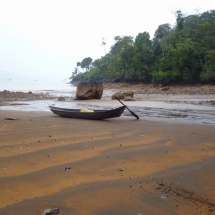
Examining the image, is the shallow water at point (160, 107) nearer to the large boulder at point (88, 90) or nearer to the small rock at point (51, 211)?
the large boulder at point (88, 90)

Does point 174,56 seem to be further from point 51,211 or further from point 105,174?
point 51,211

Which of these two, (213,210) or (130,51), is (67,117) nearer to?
(213,210)

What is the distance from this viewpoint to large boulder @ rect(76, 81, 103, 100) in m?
20.1

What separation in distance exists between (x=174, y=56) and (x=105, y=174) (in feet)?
125

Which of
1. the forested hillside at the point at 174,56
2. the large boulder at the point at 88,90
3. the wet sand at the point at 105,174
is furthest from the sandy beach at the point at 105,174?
the forested hillside at the point at 174,56

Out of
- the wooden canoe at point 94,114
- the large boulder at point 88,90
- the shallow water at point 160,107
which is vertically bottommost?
the shallow water at point 160,107

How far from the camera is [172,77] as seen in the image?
3928cm

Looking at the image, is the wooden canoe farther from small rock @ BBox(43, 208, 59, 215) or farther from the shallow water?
small rock @ BBox(43, 208, 59, 215)

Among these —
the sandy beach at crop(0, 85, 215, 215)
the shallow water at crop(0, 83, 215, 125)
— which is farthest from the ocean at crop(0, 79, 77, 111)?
the sandy beach at crop(0, 85, 215, 215)

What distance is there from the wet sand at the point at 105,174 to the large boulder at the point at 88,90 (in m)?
15.0

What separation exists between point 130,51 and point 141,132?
4244 centimetres

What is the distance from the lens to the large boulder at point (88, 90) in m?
20.1

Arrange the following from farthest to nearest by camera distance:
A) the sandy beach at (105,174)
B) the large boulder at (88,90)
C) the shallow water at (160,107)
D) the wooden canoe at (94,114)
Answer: the large boulder at (88,90) < the shallow water at (160,107) < the wooden canoe at (94,114) < the sandy beach at (105,174)

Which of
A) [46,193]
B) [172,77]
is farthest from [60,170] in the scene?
[172,77]
